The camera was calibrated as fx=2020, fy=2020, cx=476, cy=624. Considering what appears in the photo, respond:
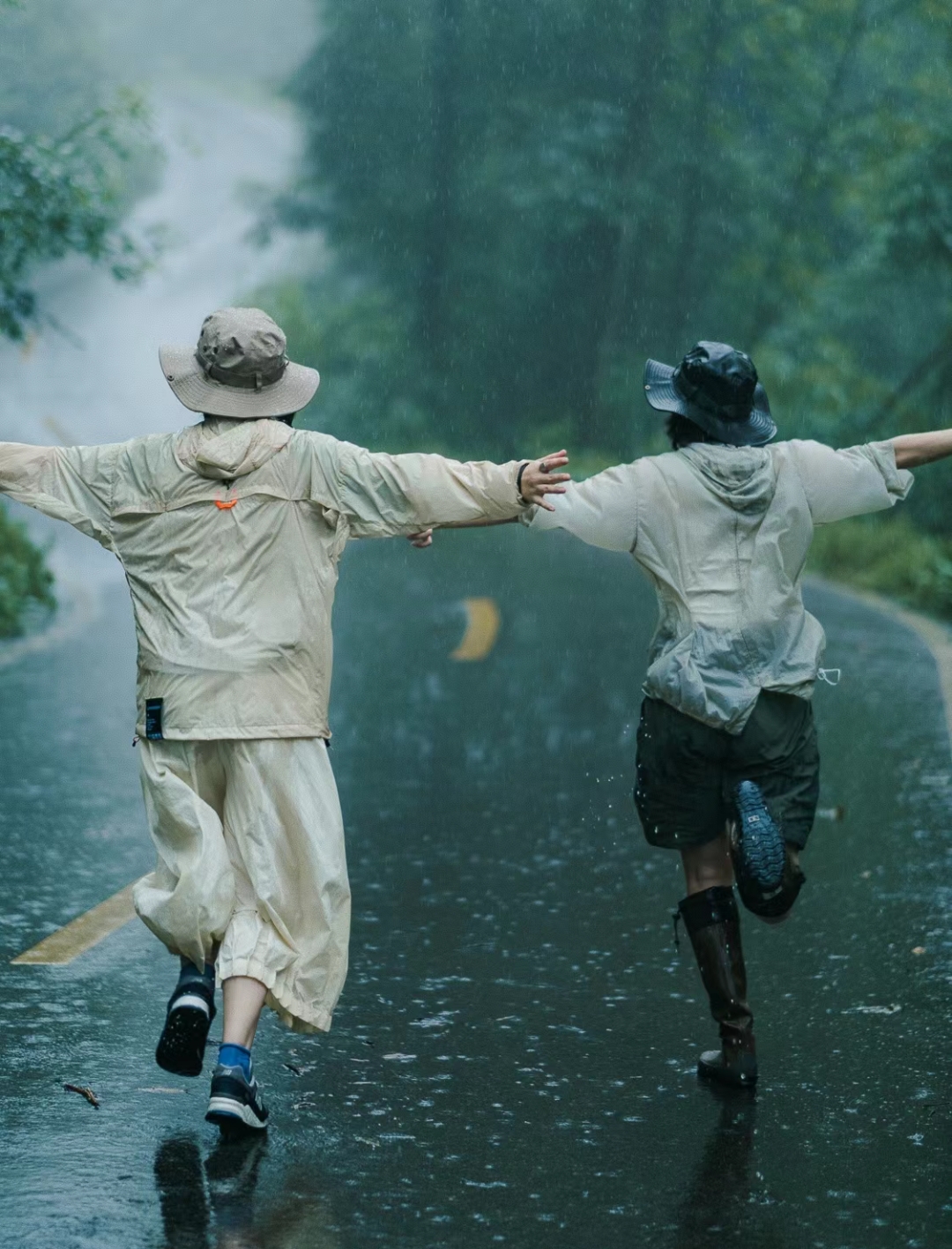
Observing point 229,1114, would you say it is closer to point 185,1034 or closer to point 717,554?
point 185,1034

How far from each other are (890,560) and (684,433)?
45.4 feet

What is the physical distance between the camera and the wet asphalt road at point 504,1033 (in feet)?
13.4

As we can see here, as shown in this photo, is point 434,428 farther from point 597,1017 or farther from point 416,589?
point 597,1017

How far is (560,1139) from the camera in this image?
14.7ft

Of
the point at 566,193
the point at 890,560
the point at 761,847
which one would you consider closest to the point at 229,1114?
the point at 761,847

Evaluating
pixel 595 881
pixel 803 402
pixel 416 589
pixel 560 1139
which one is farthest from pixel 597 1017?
pixel 803 402

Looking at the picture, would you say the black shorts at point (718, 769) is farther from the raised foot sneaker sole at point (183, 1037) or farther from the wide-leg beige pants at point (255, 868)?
the raised foot sneaker sole at point (183, 1037)

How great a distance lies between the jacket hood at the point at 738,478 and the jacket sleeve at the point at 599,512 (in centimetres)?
18

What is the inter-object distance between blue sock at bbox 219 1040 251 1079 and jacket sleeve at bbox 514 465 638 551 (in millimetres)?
1385

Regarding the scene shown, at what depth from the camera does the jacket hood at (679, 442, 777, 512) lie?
489 centimetres

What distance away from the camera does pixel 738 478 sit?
16.1 feet

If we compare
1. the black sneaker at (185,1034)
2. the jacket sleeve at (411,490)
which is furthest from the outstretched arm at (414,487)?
the black sneaker at (185,1034)

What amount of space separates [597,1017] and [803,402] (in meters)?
24.6

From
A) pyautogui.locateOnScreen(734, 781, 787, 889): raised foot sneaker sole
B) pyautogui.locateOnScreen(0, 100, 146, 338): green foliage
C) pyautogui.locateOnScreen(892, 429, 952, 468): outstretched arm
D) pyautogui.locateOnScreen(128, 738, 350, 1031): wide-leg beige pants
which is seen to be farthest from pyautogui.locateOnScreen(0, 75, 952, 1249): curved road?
pyautogui.locateOnScreen(0, 100, 146, 338): green foliage
